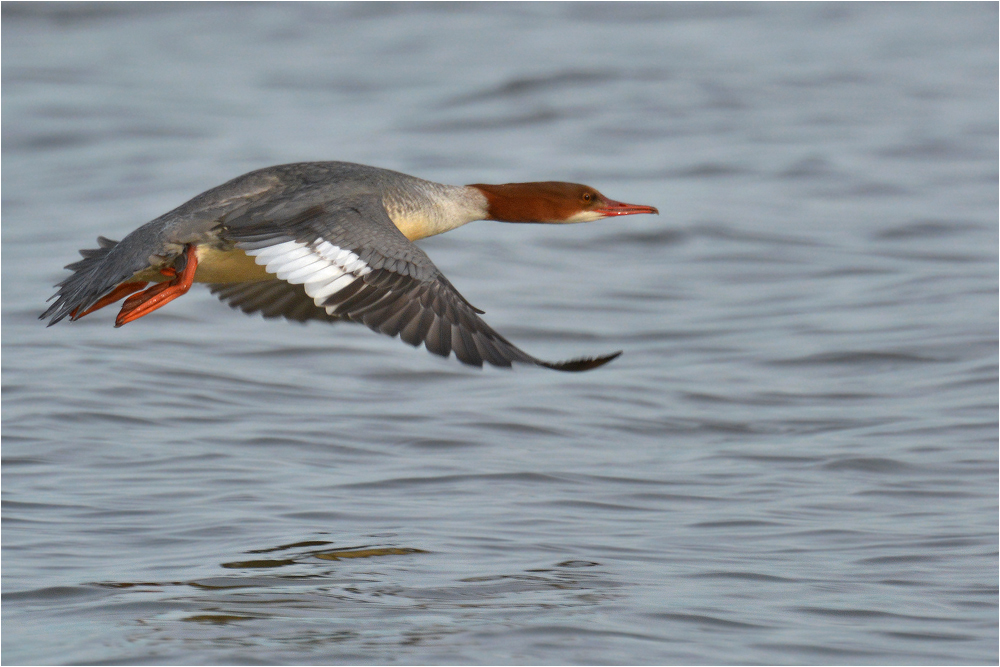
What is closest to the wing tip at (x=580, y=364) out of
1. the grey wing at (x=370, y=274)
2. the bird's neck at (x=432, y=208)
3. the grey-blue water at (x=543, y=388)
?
the grey wing at (x=370, y=274)

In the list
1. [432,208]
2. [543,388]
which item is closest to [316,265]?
[432,208]

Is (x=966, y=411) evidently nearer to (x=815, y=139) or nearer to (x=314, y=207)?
(x=314, y=207)

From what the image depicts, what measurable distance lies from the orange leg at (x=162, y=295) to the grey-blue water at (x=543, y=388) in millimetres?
867

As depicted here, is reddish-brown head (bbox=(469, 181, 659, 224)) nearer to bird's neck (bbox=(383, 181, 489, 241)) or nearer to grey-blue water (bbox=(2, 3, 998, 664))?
bird's neck (bbox=(383, 181, 489, 241))

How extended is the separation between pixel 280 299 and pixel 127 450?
1.10 metres

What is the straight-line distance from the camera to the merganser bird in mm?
4984

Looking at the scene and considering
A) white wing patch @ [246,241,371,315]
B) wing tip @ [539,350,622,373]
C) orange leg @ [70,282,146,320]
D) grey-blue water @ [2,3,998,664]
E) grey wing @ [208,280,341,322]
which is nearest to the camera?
wing tip @ [539,350,622,373]

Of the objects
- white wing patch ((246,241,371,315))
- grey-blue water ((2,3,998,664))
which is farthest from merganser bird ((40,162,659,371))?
grey-blue water ((2,3,998,664))

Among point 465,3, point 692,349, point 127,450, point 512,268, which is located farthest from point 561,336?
point 465,3

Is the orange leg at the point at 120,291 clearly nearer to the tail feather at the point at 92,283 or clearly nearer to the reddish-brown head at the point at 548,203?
the tail feather at the point at 92,283

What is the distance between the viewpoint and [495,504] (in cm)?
604

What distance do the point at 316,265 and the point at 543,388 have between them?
9.83 ft

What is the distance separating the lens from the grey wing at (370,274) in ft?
16.0

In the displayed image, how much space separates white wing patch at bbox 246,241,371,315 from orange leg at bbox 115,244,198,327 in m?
0.30
